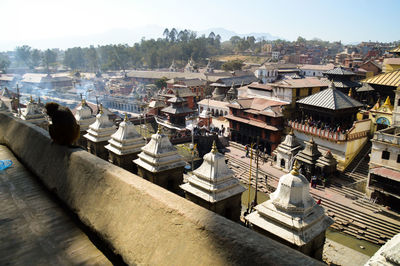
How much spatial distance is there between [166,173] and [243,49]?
148876 millimetres

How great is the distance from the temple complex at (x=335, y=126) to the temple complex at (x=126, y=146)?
22.3 m

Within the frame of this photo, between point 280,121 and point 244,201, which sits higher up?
point 280,121

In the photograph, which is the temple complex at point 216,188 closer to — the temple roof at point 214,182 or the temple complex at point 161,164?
the temple roof at point 214,182

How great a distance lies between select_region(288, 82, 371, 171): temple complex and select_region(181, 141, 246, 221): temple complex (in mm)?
21576

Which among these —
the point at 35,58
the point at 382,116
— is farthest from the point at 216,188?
the point at 35,58

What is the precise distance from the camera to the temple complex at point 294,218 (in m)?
7.91

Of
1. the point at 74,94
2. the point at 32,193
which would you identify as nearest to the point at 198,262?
the point at 32,193

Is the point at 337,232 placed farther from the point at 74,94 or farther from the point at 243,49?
the point at 243,49

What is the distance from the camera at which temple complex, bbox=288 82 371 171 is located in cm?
2778

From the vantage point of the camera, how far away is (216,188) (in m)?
9.51

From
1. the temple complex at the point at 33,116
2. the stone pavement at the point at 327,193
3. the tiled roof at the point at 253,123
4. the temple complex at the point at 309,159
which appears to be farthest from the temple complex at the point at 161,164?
the tiled roof at the point at 253,123

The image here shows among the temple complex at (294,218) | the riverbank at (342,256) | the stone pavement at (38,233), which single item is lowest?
the riverbank at (342,256)

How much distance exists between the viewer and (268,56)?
127 meters

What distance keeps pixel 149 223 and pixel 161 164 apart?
6701mm
